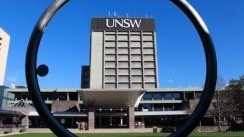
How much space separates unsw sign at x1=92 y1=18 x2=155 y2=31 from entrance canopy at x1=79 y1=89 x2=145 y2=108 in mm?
60414

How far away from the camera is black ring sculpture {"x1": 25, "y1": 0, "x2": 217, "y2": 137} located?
1302cm

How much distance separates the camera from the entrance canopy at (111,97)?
68.4 m

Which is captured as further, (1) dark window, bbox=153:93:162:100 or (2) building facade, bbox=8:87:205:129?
(1) dark window, bbox=153:93:162:100

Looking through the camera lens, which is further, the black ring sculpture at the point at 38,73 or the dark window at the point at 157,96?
the dark window at the point at 157,96

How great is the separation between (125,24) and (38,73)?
12598cm

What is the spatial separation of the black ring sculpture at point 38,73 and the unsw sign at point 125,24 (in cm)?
12540

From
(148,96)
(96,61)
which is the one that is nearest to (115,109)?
(148,96)

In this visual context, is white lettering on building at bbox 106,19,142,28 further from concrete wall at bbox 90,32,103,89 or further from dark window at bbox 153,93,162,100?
dark window at bbox 153,93,162,100

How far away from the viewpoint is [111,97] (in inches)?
2884

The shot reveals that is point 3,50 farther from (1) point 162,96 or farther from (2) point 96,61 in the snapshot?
(1) point 162,96

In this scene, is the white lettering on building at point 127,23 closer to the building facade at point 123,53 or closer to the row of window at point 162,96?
the building facade at point 123,53

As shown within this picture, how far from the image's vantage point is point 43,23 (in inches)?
538

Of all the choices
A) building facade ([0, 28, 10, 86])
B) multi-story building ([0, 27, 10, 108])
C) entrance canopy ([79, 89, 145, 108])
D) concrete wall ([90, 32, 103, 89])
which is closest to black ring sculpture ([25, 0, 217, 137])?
entrance canopy ([79, 89, 145, 108])

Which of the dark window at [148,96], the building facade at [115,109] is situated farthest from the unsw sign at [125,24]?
the building facade at [115,109]
